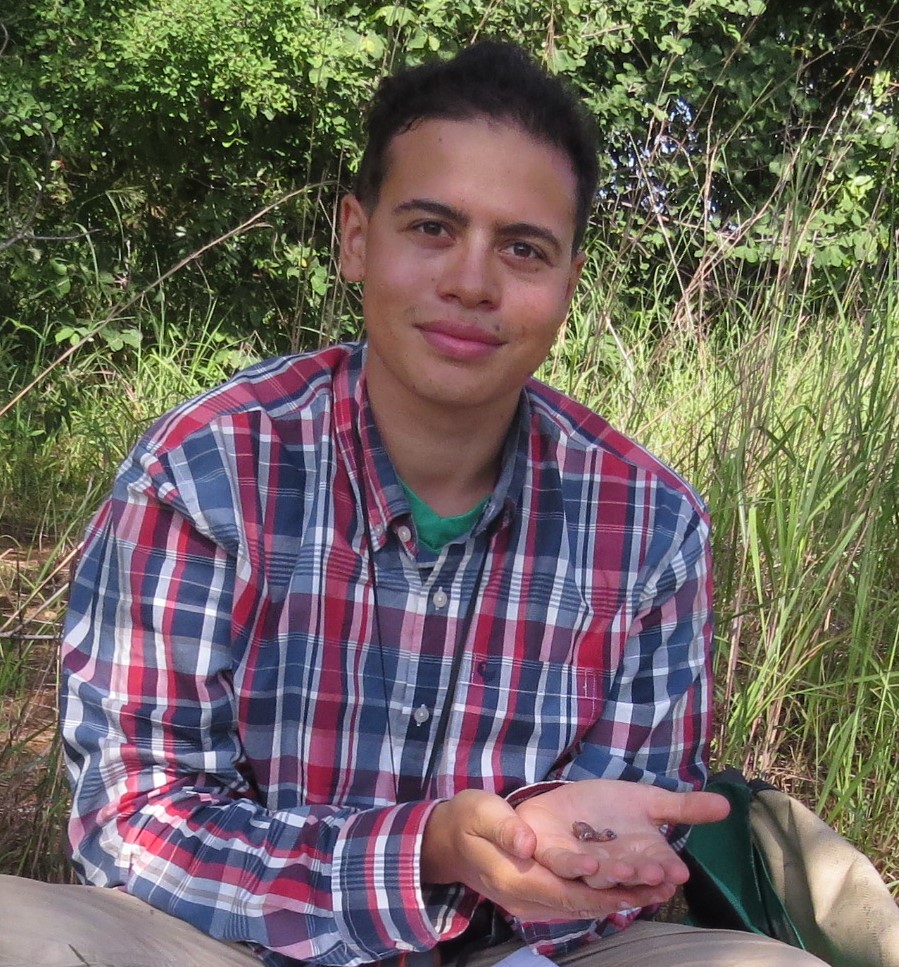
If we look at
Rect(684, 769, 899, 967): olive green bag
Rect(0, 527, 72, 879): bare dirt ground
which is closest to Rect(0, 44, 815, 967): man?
Rect(684, 769, 899, 967): olive green bag

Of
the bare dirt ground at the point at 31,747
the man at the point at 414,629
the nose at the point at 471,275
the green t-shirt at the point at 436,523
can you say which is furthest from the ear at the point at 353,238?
the bare dirt ground at the point at 31,747

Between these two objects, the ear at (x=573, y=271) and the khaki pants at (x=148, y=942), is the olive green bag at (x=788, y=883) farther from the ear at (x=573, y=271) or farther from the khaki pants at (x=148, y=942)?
the ear at (x=573, y=271)

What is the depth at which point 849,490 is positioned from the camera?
2299 mm

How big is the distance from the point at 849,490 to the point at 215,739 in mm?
1430

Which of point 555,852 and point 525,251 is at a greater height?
point 525,251

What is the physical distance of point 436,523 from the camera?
1.64 m

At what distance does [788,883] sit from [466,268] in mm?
1003

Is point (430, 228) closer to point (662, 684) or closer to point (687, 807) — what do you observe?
point (662, 684)

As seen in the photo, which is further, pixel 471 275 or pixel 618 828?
pixel 471 275

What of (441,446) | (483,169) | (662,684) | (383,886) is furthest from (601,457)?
(383,886)

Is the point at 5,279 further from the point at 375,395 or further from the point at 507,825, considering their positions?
the point at 507,825

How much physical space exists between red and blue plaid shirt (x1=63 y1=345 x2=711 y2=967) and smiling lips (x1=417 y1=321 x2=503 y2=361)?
6.2 inches

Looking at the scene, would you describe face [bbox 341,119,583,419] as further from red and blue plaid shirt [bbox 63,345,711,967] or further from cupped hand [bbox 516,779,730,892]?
cupped hand [bbox 516,779,730,892]

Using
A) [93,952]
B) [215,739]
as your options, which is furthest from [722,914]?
[93,952]
